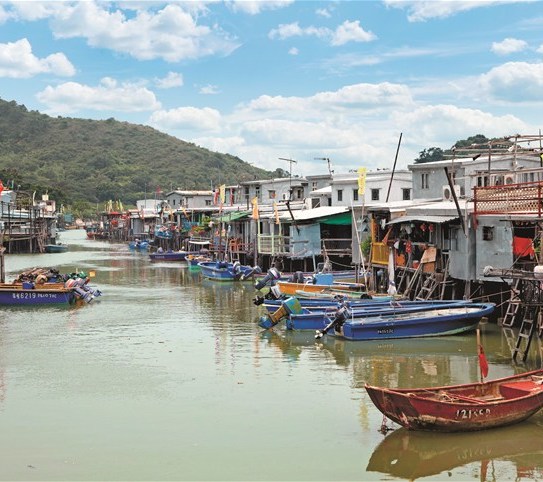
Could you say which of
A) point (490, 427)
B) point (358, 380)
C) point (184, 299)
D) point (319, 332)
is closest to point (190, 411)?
point (358, 380)

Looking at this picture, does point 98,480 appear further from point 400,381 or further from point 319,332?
point 319,332

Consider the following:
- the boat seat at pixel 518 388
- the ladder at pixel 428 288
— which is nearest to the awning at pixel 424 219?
the ladder at pixel 428 288

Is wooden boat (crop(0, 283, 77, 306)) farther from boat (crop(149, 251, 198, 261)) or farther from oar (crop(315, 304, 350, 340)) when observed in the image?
boat (crop(149, 251, 198, 261))

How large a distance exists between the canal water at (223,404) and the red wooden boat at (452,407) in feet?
0.97

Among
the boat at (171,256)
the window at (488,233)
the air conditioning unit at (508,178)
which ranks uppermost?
the air conditioning unit at (508,178)

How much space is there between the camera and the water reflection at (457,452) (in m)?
14.3

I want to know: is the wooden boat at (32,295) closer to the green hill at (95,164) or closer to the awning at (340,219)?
the awning at (340,219)

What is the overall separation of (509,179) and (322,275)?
30.6ft

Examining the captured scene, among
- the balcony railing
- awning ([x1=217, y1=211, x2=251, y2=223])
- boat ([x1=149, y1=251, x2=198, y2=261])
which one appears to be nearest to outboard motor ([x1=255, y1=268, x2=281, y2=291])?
the balcony railing

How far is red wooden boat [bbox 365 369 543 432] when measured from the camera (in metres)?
15.0

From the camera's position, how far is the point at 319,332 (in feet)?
84.8

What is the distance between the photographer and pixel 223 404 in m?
18.5

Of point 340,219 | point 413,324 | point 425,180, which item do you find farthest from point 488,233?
point 340,219

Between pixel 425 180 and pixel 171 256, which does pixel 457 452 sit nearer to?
pixel 425 180
